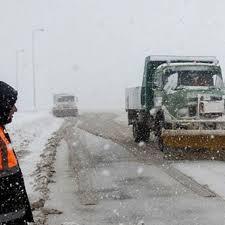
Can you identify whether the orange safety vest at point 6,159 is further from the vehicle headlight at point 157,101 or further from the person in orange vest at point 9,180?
the vehicle headlight at point 157,101

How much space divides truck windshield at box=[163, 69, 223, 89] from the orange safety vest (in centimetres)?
1154

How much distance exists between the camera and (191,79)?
49.4 ft

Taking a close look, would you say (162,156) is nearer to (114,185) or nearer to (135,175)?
(135,175)

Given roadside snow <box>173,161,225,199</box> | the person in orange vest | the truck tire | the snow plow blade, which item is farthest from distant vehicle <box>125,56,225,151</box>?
the person in orange vest

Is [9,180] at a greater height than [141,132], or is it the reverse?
[9,180]

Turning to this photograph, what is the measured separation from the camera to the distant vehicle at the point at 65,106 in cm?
4691

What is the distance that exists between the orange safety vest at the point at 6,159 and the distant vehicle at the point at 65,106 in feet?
142

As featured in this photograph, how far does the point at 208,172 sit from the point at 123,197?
2.99m

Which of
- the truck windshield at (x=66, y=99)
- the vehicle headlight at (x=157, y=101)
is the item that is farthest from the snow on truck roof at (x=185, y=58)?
the truck windshield at (x=66, y=99)

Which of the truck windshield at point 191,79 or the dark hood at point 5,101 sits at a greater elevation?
the dark hood at point 5,101

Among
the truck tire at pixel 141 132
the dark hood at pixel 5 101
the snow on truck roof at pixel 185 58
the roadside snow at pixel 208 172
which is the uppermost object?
the dark hood at pixel 5 101

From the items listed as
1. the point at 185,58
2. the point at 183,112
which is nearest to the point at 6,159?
the point at 183,112

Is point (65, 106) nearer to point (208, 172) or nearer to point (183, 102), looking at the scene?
point (183, 102)

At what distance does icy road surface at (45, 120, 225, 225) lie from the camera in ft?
23.2
